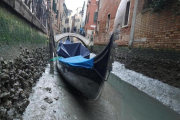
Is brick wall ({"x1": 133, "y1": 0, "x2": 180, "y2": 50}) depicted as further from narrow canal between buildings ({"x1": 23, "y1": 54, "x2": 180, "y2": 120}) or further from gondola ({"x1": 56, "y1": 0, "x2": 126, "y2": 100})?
gondola ({"x1": 56, "y1": 0, "x2": 126, "y2": 100})

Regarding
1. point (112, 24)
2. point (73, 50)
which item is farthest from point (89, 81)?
point (112, 24)

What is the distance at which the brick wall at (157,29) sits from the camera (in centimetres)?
312

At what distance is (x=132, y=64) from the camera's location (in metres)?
4.76

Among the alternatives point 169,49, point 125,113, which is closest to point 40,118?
point 125,113

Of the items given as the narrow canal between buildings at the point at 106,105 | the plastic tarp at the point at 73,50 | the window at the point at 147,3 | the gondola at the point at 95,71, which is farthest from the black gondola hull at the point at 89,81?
the window at the point at 147,3

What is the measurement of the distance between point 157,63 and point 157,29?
3.20ft

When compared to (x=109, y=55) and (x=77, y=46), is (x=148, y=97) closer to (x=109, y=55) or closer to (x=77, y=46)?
(x=109, y=55)

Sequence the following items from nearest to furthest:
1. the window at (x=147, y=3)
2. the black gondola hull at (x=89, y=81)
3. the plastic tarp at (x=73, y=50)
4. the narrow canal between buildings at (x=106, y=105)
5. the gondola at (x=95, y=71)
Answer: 1. the narrow canal between buildings at (x=106, y=105)
2. the gondola at (x=95, y=71)
3. the black gondola hull at (x=89, y=81)
4. the window at (x=147, y=3)
5. the plastic tarp at (x=73, y=50)

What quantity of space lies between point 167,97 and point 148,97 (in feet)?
1.53

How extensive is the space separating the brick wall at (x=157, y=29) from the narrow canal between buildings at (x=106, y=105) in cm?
102

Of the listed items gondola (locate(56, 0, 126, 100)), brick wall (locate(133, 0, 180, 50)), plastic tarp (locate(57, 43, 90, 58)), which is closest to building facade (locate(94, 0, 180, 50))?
brick wall (locate(133, 0, 180, 50))

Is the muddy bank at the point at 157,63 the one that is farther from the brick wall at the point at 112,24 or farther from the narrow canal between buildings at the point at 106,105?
the brick wall at the point at 112,24

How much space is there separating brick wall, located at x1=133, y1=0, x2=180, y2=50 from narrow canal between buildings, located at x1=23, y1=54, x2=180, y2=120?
1.02m

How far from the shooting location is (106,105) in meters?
2.95
